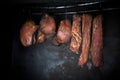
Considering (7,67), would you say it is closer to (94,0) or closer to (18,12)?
(18,12)

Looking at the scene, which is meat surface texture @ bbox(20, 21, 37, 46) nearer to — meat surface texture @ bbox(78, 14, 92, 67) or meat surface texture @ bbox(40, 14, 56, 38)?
meat surface texture @ bbox(40, 14, 56, 38)

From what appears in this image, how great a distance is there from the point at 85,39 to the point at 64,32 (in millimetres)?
285

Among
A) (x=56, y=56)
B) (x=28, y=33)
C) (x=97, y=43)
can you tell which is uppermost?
(x=28, y=33)

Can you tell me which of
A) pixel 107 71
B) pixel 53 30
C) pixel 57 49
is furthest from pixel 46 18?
pixel 107 71

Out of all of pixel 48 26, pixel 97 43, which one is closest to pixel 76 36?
pixel 97 43

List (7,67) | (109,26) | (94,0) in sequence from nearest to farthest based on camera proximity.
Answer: (94,0)
(109,26)
(7,67)

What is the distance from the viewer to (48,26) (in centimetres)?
332

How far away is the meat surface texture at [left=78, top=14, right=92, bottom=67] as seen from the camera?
125 inches

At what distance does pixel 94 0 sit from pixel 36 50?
1097 millimetres

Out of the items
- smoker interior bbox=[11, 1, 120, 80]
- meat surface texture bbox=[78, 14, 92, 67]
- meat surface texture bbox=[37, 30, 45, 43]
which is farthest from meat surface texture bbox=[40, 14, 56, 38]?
meat surface texture bbox=[78, 14, 92, 67]

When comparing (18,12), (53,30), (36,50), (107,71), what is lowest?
(107,71)

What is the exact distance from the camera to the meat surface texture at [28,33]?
336 cm

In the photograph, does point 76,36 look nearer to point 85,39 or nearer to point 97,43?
point 85,39

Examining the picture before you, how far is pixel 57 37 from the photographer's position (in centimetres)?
332
